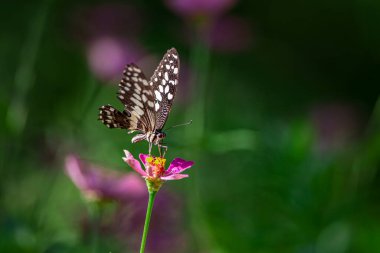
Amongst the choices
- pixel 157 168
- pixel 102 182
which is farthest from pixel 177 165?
pixel 102 182

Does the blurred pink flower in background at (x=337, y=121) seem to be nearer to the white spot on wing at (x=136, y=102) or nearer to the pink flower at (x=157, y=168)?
the white spot on wing at (x=136, y=102)

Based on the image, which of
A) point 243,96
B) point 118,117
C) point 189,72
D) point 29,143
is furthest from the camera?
point 243,96

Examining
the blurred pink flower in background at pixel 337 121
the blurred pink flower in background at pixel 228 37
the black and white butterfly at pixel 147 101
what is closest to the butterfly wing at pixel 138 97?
the black and white butterfly at pixel 147 101

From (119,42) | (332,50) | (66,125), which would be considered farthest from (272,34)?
(66,125)

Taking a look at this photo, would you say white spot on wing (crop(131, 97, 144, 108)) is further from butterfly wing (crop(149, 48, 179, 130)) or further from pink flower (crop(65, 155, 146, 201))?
pink flower (crop(65, 155, 146, 201))

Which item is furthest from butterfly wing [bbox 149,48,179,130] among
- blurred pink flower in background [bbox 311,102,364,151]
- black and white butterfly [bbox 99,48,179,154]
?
blurred pink flower in background [bbox 311,102,364,151]

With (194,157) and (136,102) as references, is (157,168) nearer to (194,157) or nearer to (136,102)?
(136,102)

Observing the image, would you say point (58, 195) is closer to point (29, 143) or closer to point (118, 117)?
point (29, 143)
